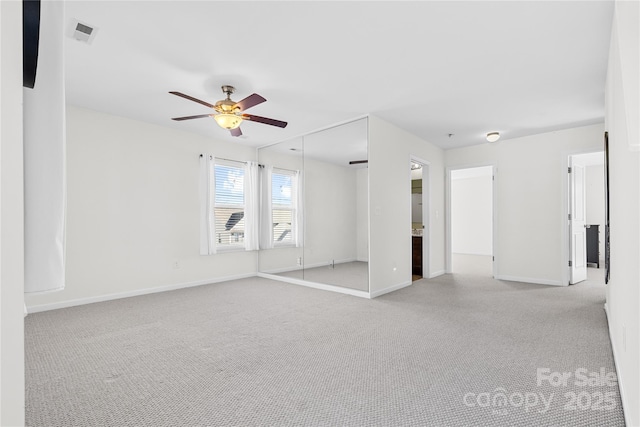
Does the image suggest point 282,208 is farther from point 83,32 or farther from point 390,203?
point 83,32

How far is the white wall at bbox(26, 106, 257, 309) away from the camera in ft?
13.3

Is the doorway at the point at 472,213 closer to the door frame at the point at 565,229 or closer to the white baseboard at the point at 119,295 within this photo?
the door frame at the point at 565,229

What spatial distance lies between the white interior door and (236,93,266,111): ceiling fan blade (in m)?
4.99

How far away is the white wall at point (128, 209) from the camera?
405 cm

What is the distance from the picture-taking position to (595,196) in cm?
791

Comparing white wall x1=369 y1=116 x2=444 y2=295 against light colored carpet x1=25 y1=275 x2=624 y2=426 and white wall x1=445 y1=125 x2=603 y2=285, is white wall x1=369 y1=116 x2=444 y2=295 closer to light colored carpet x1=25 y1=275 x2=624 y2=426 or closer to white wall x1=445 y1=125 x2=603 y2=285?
light colored carpet x1=25 y1=275 x2=624 y2=426

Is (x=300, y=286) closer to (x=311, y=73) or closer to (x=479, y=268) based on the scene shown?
(x=311, y=73)

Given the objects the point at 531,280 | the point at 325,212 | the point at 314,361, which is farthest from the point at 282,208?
the point at 531,280

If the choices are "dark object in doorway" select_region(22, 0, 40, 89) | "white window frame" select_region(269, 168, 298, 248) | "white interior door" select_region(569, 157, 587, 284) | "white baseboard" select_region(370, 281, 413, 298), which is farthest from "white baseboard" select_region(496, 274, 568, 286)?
"dark object in doorway" select_region(22, 0, 40, 89)

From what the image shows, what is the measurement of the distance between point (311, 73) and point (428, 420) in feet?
9.67

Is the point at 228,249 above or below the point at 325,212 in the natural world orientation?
below

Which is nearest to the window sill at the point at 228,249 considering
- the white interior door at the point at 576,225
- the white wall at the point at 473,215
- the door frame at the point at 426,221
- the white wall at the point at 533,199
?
the door frame at the point at 426,221

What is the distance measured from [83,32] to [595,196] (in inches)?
401

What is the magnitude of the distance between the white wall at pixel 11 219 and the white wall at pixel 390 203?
3961mm
